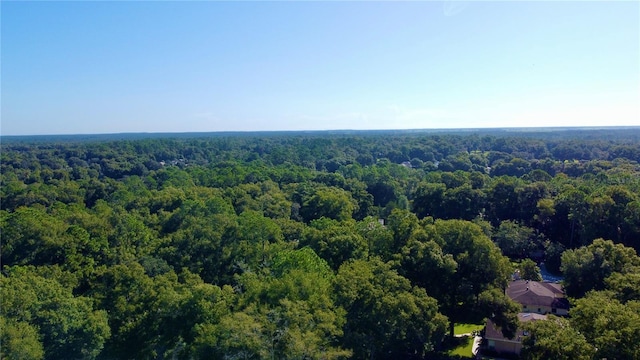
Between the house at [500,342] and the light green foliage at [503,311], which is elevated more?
the light green foliage at [503,311]

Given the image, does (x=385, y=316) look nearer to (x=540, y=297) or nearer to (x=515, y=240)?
(x=540, y=297)

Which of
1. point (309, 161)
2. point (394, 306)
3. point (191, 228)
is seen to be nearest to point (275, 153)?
point (309, 161)

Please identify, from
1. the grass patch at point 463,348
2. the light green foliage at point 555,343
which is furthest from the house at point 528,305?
the light green foliage at point 555,343

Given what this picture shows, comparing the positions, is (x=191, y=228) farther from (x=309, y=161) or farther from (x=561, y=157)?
(x=561, y=157)

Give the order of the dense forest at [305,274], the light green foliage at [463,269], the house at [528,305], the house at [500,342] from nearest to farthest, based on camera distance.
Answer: the dense forest at [305,274] < the house at [500,342] < the house at [528,305] < the light green foliage at [463,269]

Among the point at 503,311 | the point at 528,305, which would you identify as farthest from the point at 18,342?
the point at 528,305

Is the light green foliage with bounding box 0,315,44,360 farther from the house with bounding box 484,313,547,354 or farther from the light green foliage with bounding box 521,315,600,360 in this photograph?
the house with bounding box 484,313,547,354

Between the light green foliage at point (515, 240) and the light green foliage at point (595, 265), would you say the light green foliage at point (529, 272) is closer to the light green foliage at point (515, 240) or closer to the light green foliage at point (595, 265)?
the light green foliage at point (595, 265)
